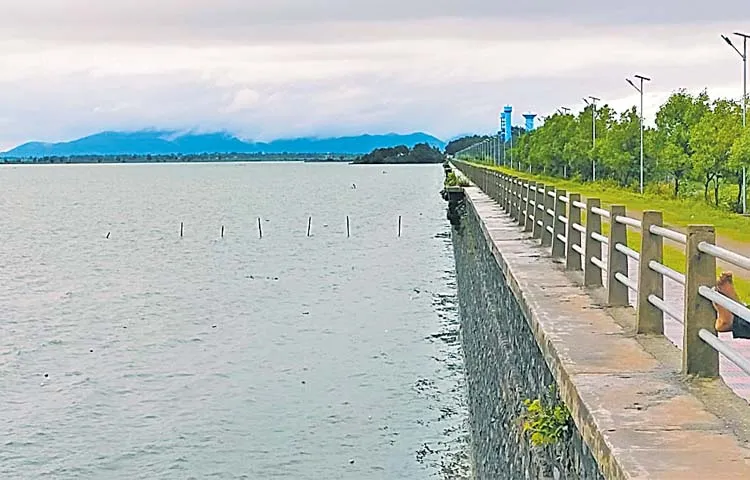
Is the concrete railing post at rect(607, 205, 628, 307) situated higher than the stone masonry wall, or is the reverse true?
the concrete railing post at rect(607, 205, 628, 307)

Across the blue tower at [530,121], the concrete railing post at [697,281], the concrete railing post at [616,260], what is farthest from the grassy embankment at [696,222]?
the blue tower at [530,121]

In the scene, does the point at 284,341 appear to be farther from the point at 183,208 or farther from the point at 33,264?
the point at 183,208

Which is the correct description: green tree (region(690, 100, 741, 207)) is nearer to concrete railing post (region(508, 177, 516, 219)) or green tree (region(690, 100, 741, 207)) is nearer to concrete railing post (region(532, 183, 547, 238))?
concrete railing post (region(508, 177, 516, 219))

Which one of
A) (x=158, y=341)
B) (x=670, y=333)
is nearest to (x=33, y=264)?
(x=158, y=341)

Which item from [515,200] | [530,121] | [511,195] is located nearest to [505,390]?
Answer: [515,200]

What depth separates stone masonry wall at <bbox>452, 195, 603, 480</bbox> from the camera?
26.3ft

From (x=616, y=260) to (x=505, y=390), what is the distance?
14.9ft

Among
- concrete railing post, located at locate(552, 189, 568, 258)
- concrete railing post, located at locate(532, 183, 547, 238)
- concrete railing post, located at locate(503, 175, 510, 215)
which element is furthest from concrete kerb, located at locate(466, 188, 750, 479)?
concrete railing post, located at locate(503, 175, 510, 215)

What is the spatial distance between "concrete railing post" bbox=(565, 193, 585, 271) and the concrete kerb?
2717 millimetres

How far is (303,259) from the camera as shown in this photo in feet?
205

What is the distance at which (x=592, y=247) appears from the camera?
11.8 m

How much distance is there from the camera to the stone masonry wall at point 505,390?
26.3 ft

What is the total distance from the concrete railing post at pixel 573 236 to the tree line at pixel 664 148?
24.7m

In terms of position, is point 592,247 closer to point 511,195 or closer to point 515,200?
point 515,200
